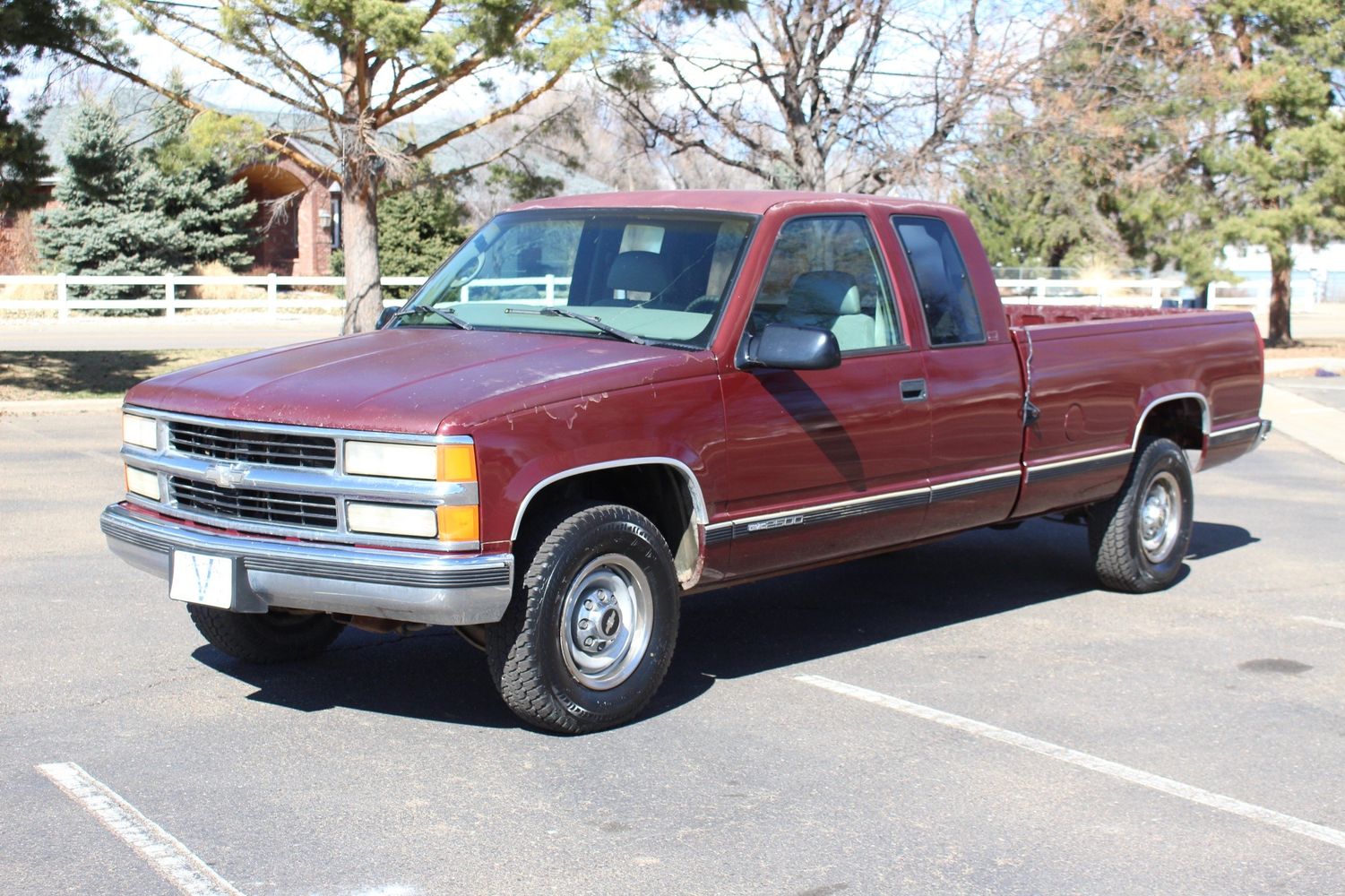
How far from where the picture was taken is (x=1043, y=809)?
4.87 metres

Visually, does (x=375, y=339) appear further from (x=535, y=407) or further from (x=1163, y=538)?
(x=1163, y=538)

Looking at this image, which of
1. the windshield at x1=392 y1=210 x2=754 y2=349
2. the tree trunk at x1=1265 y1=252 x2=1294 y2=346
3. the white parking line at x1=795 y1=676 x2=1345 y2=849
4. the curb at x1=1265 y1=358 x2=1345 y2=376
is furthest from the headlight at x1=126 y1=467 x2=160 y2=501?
the tree trunk at x1=1265 y1=252 x2=1294 y2=346

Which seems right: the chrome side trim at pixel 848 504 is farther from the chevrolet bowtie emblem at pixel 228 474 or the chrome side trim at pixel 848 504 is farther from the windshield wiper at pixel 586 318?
the chevrolet bowtie emblem at pixel 228 474

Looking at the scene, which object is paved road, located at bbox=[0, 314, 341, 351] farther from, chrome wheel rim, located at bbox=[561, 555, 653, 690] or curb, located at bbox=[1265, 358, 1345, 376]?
chrome wheel rim, located at bbox=[561, 555, 653, 690]

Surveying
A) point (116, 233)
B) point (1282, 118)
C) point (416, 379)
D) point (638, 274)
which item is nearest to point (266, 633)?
point (416, 379)

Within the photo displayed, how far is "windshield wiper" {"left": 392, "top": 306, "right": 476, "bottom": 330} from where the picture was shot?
6363 mm

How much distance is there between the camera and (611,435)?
538cm

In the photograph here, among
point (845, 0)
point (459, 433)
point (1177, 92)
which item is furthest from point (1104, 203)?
point (459, 433)

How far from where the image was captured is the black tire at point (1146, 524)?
318 inches

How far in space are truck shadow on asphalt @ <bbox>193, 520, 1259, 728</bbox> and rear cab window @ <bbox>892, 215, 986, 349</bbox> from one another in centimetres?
145

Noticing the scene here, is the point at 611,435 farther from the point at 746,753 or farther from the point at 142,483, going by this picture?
the point at 142,483

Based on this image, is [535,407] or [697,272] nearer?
[535,407]

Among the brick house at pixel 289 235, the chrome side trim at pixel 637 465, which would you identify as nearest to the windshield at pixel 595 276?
the chrome side trim at pixel 637 465

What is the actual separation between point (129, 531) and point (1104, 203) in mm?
27885
